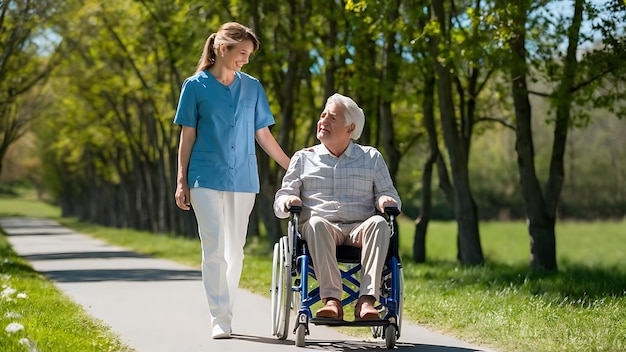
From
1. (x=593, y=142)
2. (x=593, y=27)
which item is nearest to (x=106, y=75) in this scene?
(x=593, y=27)

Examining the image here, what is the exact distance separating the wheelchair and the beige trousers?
8cm

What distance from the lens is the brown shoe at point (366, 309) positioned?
22.2 ft

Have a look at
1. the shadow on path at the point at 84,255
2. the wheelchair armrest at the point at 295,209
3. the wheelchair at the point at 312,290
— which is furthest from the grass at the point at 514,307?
the shadow on path at the point at 84,255

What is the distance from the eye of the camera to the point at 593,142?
56969mm

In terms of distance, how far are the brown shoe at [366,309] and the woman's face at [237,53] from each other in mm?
1813

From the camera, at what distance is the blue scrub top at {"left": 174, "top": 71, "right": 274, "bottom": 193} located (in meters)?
7.52

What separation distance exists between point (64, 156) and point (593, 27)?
45.9 m

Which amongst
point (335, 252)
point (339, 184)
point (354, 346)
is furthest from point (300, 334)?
point (339, 184)

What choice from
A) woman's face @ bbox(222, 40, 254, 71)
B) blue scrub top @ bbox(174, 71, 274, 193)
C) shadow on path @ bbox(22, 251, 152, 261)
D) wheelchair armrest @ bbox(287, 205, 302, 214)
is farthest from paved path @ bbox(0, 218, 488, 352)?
shadow on path @ bbox(22, 251, 152, 261)

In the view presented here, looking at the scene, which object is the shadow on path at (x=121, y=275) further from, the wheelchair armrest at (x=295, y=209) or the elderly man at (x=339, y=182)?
the wheelchair armrest at (x=295, y=209)

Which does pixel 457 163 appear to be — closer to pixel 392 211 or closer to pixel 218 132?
pixel 218 132

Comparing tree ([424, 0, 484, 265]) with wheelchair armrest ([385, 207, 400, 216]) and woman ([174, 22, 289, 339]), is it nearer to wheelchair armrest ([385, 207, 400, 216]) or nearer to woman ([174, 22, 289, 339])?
woman ([174, 22, 289, 339])

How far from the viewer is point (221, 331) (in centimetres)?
743

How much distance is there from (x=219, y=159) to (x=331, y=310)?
139 cm
